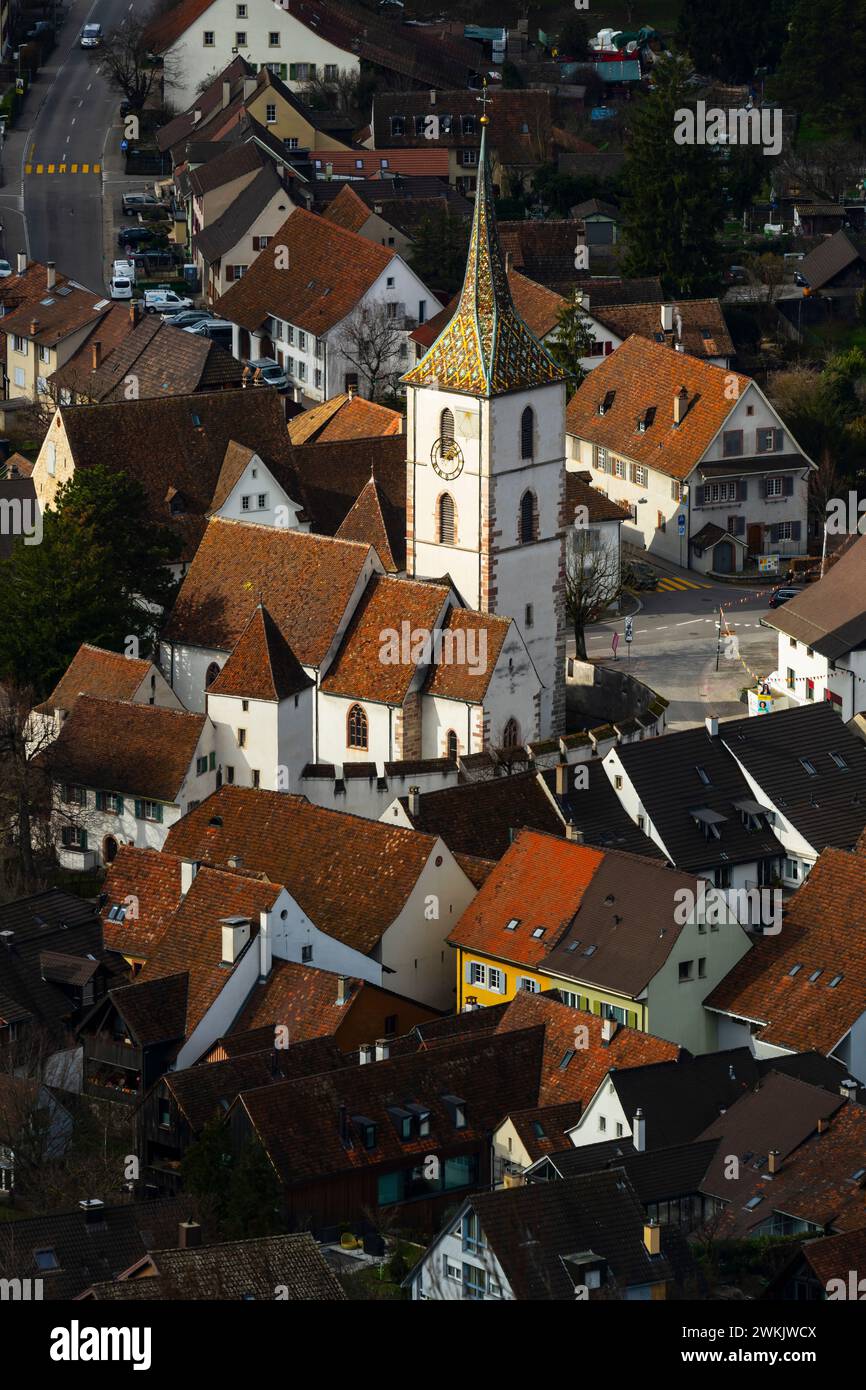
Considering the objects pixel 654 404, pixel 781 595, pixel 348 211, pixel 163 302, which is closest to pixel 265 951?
pixel 781 595

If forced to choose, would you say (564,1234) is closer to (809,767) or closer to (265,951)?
(265,951)

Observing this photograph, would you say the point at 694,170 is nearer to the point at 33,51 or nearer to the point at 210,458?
the point at 210,458

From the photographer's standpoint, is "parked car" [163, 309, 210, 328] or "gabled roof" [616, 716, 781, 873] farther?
"parked car" [163, 309, 210, 328]

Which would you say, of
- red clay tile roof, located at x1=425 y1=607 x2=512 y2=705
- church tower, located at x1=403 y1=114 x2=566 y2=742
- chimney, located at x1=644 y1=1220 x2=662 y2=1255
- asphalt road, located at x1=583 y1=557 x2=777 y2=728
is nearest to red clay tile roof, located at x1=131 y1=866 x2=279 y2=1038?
red clay tile roof, located at x1=425 y1=607 x2=512 y2=705

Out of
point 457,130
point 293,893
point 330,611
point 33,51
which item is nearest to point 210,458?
point 330,611

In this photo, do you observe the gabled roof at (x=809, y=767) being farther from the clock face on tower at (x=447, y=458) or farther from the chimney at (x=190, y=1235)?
the chimney at (x=190, y=1235)

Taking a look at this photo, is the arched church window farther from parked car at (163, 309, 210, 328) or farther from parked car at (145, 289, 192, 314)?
parked car at (145, 289, 192, 314)
